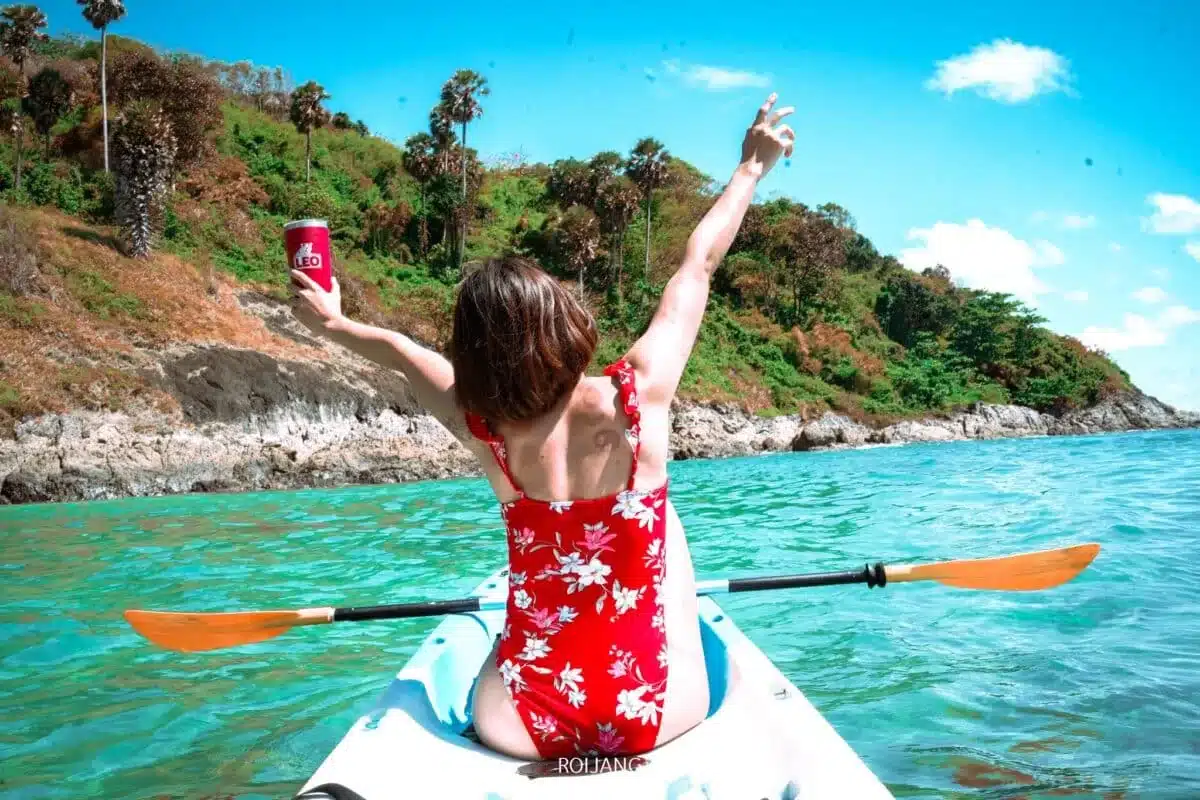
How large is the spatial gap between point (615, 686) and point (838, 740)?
0.46 m

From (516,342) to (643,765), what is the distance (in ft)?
2.88

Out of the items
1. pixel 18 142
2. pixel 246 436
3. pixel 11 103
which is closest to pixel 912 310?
pixel 246 436

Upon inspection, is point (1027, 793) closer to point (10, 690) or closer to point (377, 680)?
point (377, 680)

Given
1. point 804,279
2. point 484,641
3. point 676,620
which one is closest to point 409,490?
point 484,641

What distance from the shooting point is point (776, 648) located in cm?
452

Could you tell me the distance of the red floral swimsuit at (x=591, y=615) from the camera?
1631 millimetres

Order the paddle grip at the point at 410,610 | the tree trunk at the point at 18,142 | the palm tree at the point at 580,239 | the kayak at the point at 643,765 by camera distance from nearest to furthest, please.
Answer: the kayak at the point at 643,765, the paddle grip at the point at 410,610, the tree trunk at the point at 18,142, the palm tree at the point at 580,239

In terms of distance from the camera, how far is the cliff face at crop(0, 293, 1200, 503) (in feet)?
56.4

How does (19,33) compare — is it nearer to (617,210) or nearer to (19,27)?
(19,27)

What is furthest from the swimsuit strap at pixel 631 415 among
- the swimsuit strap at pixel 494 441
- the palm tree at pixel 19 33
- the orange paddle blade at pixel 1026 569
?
the palm tree at pixel 19 33

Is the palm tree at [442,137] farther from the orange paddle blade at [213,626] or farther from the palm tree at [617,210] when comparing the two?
the orange paddle blade at [213,626]

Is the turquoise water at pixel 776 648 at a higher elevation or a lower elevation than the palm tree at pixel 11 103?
lower

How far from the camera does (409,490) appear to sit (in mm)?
17172

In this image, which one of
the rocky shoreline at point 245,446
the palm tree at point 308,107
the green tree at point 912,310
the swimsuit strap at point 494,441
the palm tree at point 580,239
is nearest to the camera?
the swimsuit strap at point 494,441
